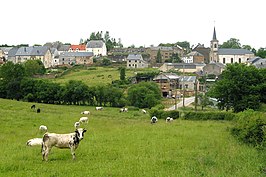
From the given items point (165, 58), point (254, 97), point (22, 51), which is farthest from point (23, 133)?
point (165, 58)

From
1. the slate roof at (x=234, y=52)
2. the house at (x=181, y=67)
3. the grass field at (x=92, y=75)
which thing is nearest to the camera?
the grass field at (x=92, y=75)

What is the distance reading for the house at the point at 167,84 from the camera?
87.6 m

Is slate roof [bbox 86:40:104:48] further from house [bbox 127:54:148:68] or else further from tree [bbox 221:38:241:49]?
tree [bbox 221:38:241:49]

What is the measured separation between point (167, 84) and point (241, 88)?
42.5 m

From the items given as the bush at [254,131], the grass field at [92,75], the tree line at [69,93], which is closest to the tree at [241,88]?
the tree line at [69,93]

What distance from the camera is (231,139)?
22.6 metres

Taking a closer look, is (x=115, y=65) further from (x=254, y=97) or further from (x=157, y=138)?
(x=157, y=138)

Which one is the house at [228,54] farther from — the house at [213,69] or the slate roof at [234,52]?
the house at [213,69]

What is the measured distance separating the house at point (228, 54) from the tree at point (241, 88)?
326 feet

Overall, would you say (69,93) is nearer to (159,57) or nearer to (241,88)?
(241,88)

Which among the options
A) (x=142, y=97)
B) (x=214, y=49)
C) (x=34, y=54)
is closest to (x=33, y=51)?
(x=34, y=54)

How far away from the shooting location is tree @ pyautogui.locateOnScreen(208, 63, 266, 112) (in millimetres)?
45625

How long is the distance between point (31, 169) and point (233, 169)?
7.55 metres

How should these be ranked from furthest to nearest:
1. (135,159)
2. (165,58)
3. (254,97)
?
(165,58), (254,97), (135,159)
